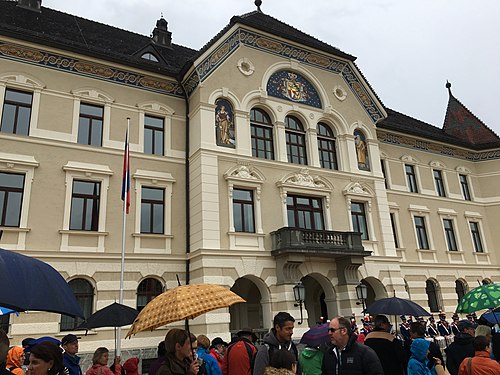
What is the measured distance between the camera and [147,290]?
1672 cm

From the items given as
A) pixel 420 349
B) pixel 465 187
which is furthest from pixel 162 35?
pixel 420 349

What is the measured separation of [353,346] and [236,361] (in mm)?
2261

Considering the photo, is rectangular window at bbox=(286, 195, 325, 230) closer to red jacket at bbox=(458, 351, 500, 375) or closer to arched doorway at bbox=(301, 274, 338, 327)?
arched doorway at bbox=(301, 274, 338, 327)

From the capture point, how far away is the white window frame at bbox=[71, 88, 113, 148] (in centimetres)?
1719

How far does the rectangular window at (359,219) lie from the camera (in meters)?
21.4

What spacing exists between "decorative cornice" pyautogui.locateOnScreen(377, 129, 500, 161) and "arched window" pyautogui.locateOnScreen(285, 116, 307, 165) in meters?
6.37

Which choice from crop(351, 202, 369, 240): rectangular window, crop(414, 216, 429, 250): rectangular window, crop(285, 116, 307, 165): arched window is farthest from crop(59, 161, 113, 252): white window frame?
crop(414, 216, 429, 250): rectangular window

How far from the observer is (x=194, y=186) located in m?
18.2

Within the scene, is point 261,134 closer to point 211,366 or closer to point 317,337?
point 317,337

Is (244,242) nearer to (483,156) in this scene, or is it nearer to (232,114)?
(232,114)

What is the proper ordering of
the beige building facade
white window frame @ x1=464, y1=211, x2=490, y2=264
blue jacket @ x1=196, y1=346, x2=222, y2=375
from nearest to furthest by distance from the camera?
blue jacket @ x1=196, y1=346, x2=222, y2=375
the beige building facade
white window frame @ x1=464, y1=211, x2=490, y2=264

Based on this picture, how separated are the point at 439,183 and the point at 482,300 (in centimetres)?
1997

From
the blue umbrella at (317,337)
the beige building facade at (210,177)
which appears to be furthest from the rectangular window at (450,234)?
the blue umbrella at (317,337)


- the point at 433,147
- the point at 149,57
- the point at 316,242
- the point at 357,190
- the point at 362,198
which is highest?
the point at 149,57
